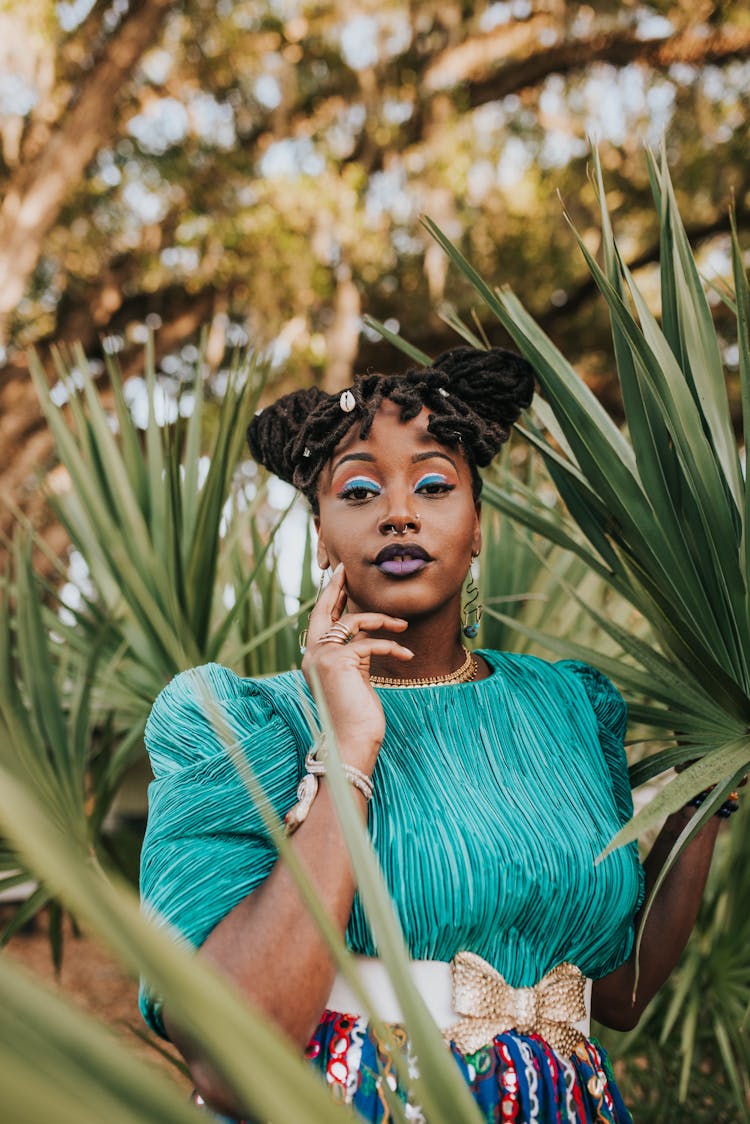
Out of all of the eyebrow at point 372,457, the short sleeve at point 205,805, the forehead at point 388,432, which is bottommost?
the short sleeve at point 205,805

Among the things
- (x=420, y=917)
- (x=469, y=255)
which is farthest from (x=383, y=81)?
(x=420, y=917)

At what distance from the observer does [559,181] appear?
31.2 feet

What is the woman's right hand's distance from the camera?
1.46 m

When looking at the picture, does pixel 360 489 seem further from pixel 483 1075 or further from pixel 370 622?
pixel 483 1075

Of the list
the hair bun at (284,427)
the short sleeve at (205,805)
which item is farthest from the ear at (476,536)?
the short sleeve at (205,805)

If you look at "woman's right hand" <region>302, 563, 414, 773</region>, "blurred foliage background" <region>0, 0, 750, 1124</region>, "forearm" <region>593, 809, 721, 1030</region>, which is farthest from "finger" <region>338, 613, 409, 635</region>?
"blurred foliage background" <region>0, 0, 750, 1124</region>

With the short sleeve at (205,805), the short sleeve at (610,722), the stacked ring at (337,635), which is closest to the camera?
the short sleeve at (205,805)

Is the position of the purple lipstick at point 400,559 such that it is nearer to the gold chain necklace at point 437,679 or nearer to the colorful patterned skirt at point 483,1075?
the gold chain necklace at point 437,679

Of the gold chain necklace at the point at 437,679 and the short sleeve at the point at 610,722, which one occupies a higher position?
the gold chain necklace at the point at 437,679

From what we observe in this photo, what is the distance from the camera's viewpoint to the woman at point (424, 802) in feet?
4.55

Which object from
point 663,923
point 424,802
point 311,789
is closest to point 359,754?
point 311,789

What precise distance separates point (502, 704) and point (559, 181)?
8689mm

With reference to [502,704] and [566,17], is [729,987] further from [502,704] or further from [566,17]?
[566,17]

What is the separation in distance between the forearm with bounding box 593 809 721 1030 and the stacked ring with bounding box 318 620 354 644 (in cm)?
68
